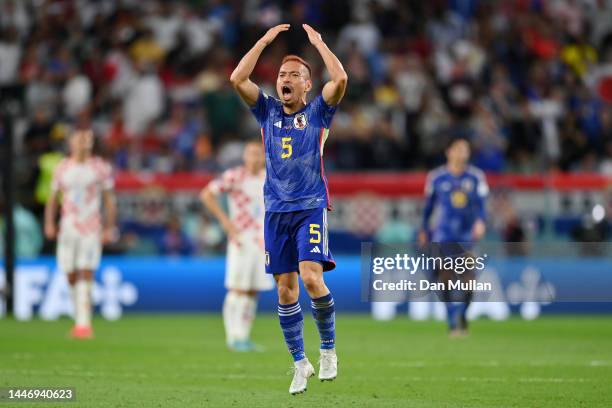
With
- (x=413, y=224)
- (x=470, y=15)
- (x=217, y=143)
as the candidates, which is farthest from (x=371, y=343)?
(x=470, y=15)

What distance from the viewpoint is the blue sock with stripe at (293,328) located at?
10.6 metres

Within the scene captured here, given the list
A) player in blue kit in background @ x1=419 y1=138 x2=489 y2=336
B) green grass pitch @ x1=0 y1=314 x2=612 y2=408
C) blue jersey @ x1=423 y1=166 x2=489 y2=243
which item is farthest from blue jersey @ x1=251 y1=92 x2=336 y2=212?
blue jersey @ x1=423 y1=166 x2=489 y2=243

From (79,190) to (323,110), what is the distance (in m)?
7.83

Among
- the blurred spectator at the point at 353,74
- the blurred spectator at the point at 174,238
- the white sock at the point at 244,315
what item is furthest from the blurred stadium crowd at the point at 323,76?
the white sock at the point at 244,315

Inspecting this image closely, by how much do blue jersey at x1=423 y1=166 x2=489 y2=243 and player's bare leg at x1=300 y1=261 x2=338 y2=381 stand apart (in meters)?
7.67

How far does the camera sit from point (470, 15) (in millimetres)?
28312

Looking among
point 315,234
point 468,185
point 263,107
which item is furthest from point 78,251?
point 315,234

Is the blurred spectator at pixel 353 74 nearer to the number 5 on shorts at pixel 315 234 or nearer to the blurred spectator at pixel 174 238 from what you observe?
the blurred spectator at pixel 174 238

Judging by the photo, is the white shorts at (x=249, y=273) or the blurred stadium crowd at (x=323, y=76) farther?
the blurred stadium crowd at (x=323, y=76)

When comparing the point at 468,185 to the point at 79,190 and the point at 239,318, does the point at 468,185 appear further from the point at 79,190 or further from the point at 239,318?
the point at 79,190

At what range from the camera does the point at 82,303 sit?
17453 millimetres

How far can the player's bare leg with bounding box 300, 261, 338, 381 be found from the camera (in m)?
10.3

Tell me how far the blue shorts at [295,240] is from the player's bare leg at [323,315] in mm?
89

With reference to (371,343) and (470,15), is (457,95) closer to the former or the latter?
(470,15)
